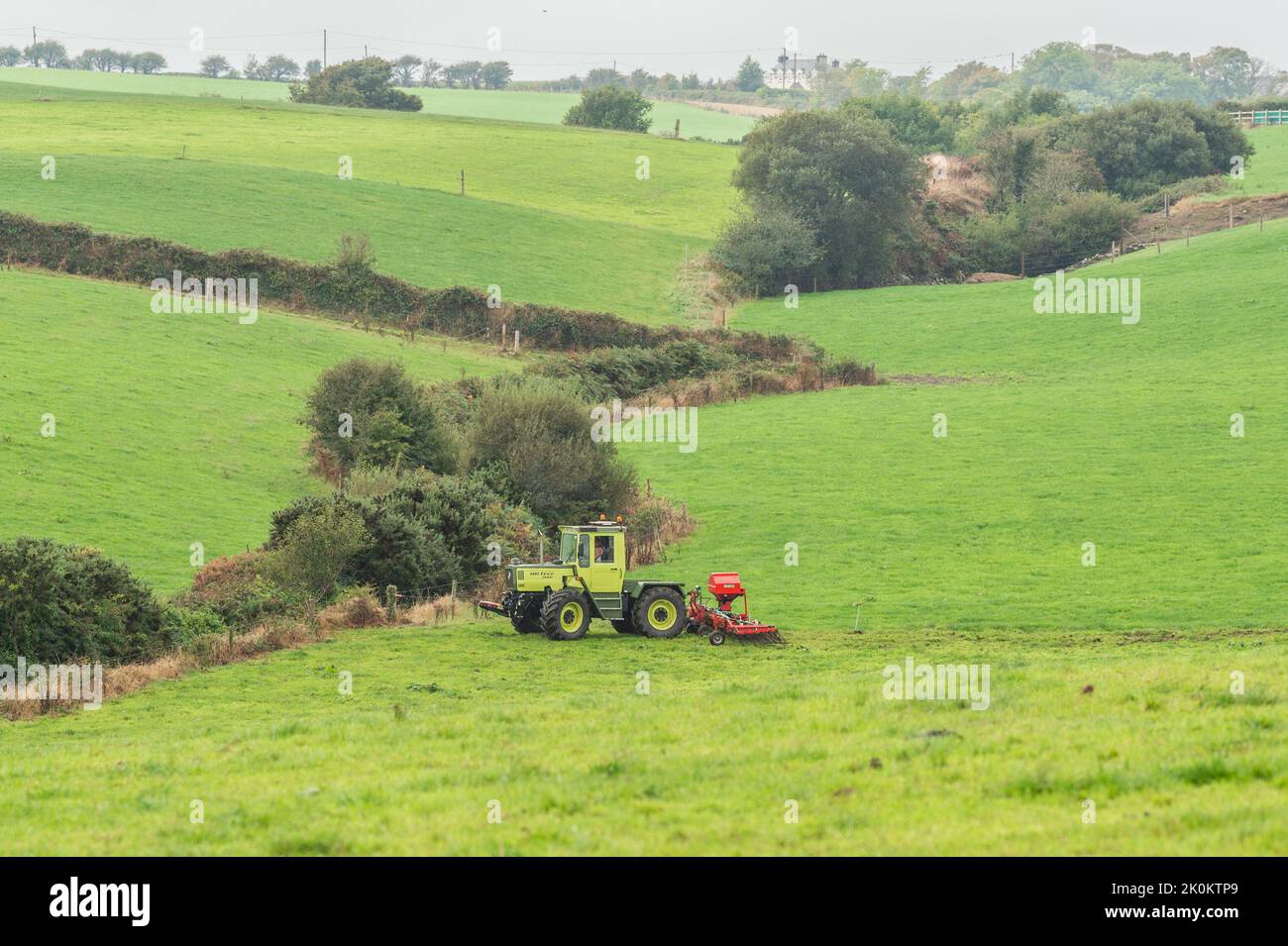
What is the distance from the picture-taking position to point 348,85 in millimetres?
161250

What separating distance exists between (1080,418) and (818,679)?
4153cm

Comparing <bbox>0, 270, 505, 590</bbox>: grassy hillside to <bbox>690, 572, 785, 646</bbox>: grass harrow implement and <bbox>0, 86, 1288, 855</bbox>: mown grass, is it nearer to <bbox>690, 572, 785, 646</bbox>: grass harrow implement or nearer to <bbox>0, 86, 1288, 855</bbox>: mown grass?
<bbox>0, 86, 1288, 855</bbox>: mown grass

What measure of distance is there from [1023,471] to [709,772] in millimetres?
40737

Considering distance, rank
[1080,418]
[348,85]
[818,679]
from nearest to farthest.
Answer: [818,679]
[1080,418]
[348,85]

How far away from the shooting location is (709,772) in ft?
48.5

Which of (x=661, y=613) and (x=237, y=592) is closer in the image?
(x=661, y=613)

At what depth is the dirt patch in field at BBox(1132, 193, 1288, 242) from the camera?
341 feet

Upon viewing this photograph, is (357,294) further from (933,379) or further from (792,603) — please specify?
(792,603)

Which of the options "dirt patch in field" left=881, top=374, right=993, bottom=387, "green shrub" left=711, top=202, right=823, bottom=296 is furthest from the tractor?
"green shrub" left=711, top=202, right=823, bottom=296

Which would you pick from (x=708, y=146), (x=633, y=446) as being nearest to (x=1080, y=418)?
(x=633, y=446)

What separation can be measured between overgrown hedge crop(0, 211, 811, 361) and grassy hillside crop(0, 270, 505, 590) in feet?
10.1

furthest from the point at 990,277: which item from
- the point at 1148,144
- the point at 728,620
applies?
the point at 728,620
